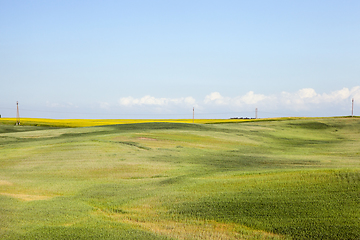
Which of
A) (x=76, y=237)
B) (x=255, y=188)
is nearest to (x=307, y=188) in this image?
(x=255, y=188)

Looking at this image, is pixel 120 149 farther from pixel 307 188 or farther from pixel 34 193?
pixel 307 188

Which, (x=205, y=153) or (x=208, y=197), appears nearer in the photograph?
(x=208, y=197)

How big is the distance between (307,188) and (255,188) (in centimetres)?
215

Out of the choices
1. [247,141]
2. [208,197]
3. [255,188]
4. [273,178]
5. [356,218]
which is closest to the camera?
[356,218]

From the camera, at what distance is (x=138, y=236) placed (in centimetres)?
1082

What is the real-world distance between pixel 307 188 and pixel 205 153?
14908 millimetres

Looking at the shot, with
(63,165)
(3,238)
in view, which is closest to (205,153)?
(63,165)

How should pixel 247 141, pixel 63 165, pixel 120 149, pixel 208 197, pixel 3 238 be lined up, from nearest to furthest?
pixel 3 238 < pixel 208 197 < pixel 63 165 < pixel 120 149 < pixel 247 141

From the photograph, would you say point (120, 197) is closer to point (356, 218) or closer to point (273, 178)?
point (273, 178)

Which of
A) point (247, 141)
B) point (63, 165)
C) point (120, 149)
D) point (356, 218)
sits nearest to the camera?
point (356, 218)

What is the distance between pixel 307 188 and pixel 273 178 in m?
2.30

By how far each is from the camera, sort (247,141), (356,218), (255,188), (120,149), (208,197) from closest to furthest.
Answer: (356,218), (208,197), (255,188), (120,149), (247,141)

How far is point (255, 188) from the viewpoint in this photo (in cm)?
1580

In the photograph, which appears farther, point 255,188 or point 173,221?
point 255,188
